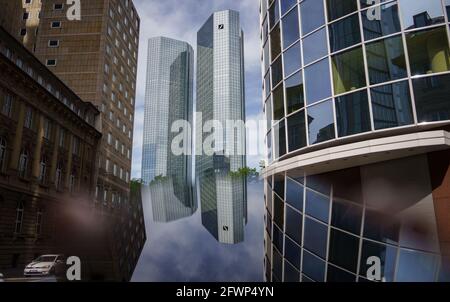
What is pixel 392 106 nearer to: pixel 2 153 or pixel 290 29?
pixel 290 29

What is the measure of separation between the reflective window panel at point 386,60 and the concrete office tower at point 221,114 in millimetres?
6299

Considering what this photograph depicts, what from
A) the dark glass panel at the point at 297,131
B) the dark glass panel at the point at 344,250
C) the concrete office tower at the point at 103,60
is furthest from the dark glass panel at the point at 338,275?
the concrete office tower at the point at 103,60

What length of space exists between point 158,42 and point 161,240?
369 inches

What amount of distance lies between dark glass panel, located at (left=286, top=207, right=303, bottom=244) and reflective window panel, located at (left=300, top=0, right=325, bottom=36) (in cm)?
696

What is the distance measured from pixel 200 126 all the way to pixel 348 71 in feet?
22.8

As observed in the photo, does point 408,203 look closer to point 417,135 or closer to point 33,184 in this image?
point 417,135

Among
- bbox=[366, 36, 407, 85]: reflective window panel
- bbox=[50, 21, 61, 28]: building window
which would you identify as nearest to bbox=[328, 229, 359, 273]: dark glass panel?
bbox=[366, 36, 407, 85]: reflective window panel

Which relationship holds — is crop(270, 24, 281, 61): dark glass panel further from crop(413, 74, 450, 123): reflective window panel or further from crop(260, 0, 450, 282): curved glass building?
crop(413, 74, 450, 123): reflective window panel

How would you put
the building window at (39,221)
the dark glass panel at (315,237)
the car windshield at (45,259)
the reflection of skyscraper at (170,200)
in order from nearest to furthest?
1. the dark glass panel at (315,237)
2. the car windshield at (45,259)
3. the building window at (39,221)
4. the reflection of skyscraper at (170,200)

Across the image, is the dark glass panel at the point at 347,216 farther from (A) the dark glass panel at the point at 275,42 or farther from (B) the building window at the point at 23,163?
(B) the building window at the point at 23,163

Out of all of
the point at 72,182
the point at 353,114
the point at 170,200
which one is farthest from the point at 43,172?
the point at 353,114

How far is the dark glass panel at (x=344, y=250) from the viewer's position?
1059 centimetres

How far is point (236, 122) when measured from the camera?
15.0m

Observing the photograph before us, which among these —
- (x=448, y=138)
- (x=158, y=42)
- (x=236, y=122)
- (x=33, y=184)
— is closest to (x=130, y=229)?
(x=33, y=184)
